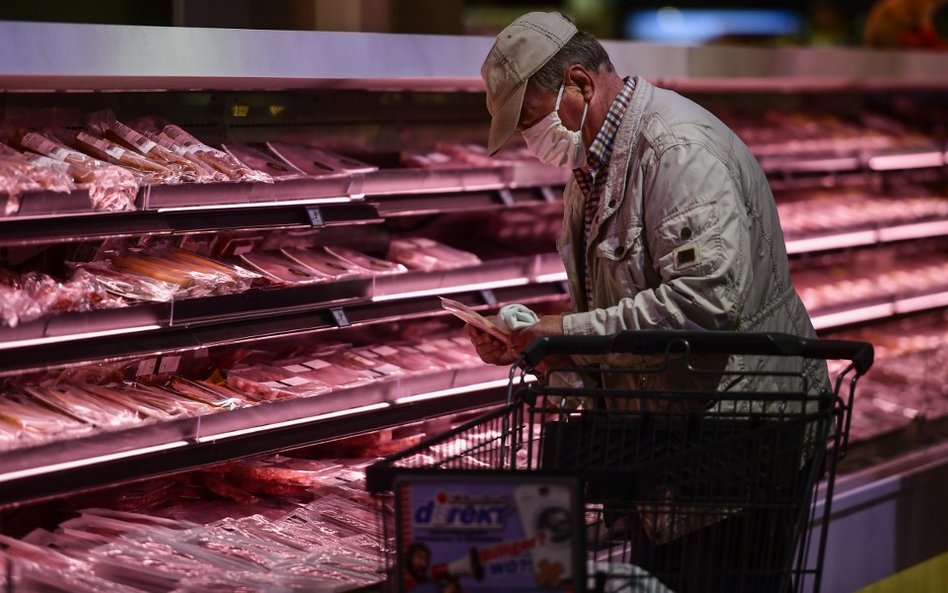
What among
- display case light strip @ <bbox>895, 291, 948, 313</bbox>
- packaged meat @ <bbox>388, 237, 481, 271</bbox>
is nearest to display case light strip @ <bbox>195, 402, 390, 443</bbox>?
packaged meat @ <bbox>388, 237, 481, 271</bbox>

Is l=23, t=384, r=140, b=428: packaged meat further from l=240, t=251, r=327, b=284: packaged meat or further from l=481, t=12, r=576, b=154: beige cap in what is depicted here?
l=481, t=12, r=576, b=154: beige cap

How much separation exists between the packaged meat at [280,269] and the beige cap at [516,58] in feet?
2.77

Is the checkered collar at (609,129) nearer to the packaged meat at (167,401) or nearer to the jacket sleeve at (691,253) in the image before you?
the jacket sleeve at (691,253)

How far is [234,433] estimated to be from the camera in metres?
3.20

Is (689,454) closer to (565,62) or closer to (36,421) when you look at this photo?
(565,62)

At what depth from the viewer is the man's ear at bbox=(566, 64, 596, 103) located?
286 centimetres

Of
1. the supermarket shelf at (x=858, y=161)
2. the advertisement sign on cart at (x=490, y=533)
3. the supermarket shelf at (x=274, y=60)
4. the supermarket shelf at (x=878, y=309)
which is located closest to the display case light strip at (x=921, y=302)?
the supermarket shelf at (x=878, y=309)

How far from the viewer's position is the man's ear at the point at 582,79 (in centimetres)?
286

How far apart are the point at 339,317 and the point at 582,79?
1.09 metres

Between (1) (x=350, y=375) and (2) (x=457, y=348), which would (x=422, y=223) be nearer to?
(2) (x=457, y=348)

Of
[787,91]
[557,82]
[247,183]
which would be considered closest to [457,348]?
[247,183]

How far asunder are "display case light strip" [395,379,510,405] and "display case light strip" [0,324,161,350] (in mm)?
868

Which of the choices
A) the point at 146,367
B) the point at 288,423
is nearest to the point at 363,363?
the point at 288,423

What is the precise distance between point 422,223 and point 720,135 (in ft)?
6.11
